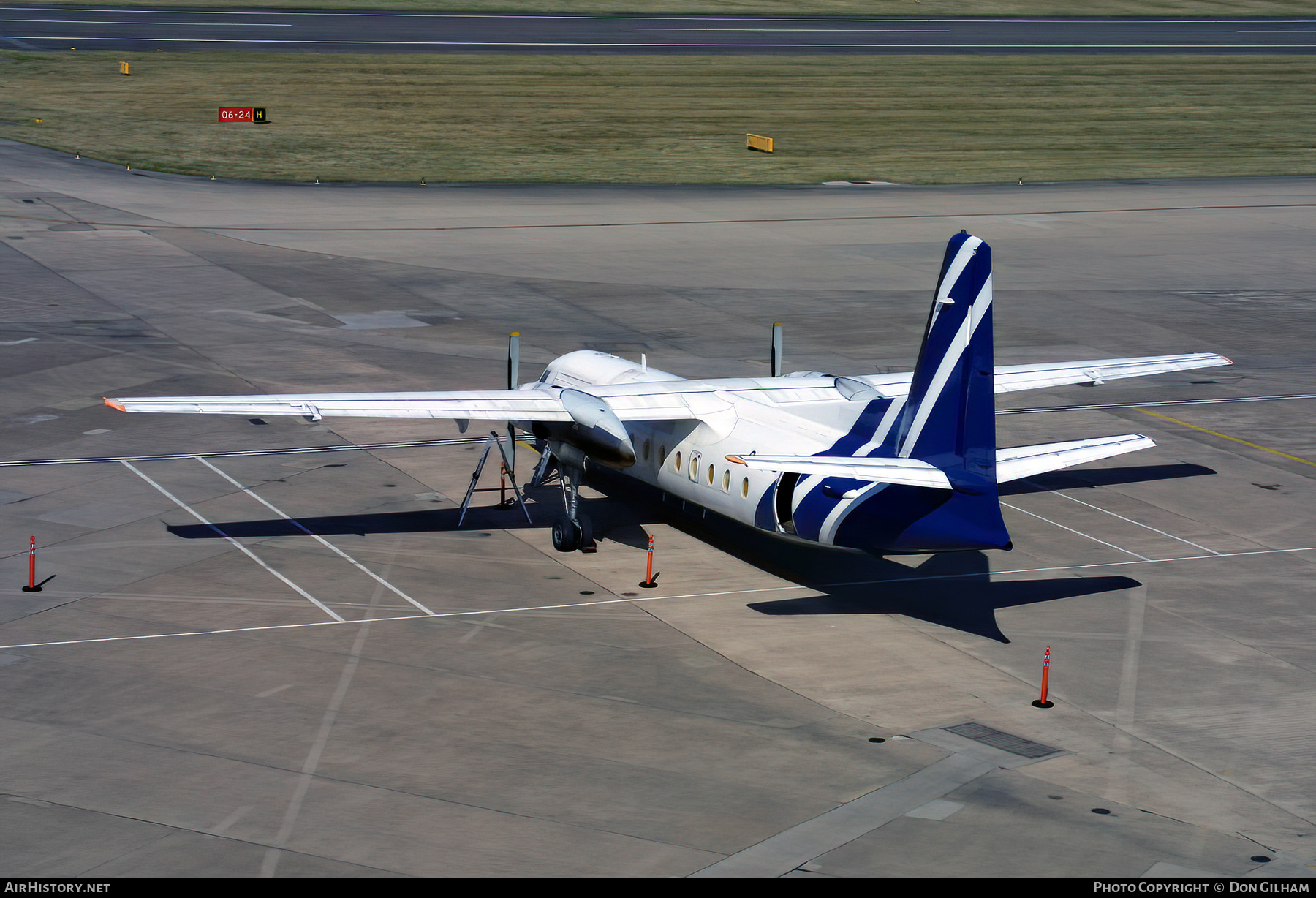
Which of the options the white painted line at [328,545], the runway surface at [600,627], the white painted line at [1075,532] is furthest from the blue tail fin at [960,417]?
the white painted line at [328,545]

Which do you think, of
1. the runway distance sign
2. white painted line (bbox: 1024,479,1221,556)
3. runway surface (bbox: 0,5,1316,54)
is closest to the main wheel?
white painted line (bbox: 1024,479,1221,556)

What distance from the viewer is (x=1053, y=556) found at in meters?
33.6

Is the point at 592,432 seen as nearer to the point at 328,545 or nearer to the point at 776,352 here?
the point at 328,545

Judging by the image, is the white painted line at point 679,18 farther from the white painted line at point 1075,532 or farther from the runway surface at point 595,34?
the white painted line at point 1075,532

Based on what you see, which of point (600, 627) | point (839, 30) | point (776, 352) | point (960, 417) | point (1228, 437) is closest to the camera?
point (960, 417)

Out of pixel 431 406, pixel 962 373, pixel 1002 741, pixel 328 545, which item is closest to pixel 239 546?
pixel 328 545

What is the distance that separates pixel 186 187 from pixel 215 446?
1605 inches

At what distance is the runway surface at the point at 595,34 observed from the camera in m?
110

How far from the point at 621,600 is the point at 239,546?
29.8ft

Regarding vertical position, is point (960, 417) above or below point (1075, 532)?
above

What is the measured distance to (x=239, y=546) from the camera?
107 ft

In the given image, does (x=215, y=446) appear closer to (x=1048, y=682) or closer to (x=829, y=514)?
(x=829, y=514)

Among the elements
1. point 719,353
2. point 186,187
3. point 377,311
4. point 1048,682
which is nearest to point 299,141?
point 186,187

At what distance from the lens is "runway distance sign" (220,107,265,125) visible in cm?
8812
